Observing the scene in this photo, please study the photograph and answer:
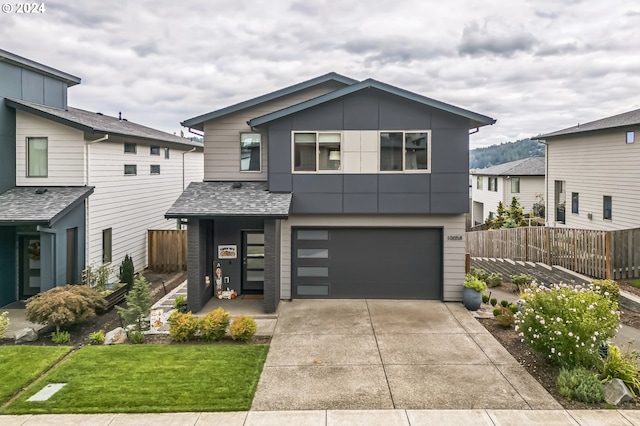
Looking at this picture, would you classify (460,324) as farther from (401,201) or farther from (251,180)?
(251,180)

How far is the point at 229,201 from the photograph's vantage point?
12984 mm

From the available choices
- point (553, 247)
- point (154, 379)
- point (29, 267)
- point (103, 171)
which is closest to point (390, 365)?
point (154, 379)

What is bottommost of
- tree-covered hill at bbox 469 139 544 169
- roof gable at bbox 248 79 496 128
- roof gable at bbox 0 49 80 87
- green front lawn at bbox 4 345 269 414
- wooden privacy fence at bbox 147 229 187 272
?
green front lawn at bbox 4 345 269 414

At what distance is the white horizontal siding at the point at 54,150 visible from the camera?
13.7 m

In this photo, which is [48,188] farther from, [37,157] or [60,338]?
[60,338]

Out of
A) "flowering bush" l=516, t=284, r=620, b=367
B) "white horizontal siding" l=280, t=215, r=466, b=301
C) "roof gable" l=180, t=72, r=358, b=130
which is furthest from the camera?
"roof gable" l=180, t=72, r=358, b=130

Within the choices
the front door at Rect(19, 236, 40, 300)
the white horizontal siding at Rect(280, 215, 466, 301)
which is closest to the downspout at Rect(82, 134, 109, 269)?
the front door at Rect(19, 236, 40, 300)

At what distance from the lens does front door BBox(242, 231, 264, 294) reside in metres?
14.1

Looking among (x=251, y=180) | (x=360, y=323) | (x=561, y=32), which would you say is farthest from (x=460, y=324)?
(x=561, y=32)

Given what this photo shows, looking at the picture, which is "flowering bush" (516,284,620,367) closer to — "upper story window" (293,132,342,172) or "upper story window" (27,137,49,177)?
"upper story window" (293,132,342,172)

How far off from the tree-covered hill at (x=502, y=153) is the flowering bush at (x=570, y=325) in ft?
453

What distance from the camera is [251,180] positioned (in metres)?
14.6

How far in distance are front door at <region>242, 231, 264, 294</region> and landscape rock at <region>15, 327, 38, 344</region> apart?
5.77m

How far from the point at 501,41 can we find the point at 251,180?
1245cm
